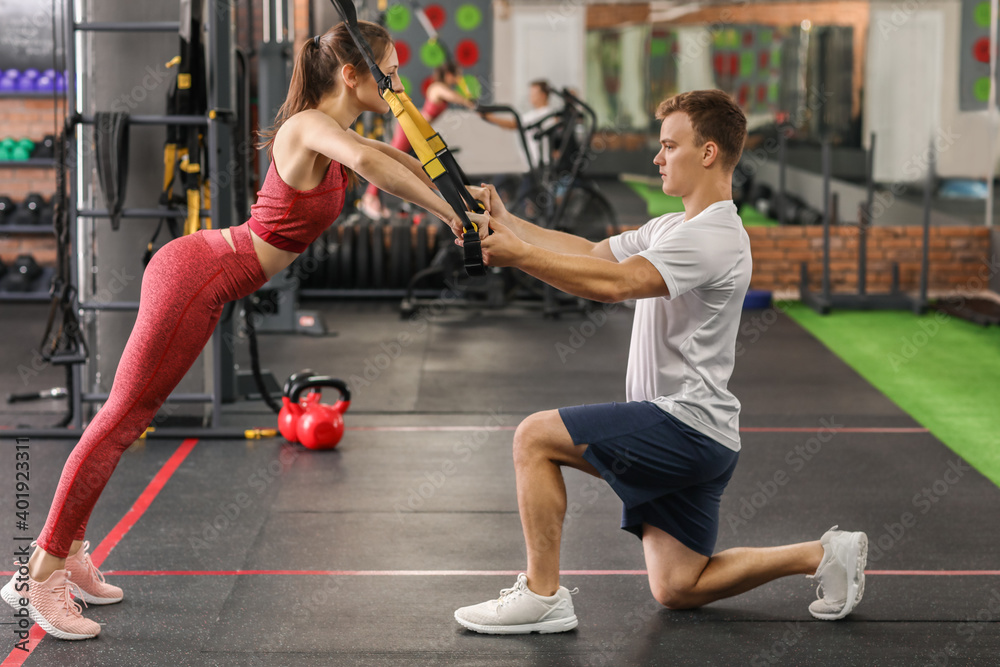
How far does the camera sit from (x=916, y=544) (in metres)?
3.28

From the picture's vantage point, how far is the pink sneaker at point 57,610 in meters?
2.54

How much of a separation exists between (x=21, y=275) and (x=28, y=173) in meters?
1.06

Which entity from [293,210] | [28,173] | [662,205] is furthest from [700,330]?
[662,205]

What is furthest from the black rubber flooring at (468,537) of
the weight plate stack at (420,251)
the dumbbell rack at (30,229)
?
the weight plate stack at (420,251)

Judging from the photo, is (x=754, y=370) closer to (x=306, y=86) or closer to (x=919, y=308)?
(x=919, y=308)

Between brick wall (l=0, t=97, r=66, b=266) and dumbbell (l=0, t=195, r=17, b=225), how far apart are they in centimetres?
53

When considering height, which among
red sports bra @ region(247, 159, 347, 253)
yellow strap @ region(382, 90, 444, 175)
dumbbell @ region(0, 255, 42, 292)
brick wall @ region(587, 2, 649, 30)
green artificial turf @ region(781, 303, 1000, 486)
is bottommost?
green artificial turf @ region(781, 303, 1000, 486)

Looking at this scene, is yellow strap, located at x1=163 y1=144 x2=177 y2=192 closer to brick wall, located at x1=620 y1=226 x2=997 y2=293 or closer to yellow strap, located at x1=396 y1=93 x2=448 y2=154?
yellow strap, located at x1=396 y1=93 x2=448 y2=154

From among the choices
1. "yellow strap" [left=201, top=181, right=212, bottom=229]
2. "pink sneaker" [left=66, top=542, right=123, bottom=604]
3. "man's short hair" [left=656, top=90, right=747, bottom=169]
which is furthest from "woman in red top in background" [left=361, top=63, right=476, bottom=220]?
"man's short hair" [left=656, top=90, right=747, bottom=169]

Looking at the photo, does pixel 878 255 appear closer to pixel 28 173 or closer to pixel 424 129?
pixel 28 173

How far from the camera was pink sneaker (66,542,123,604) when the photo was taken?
269 cm

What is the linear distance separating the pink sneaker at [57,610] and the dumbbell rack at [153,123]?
6.00 feet

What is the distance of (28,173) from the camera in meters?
A: 8.20

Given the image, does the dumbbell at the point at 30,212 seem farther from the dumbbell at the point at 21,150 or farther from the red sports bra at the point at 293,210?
the red sports bra at the point at 293,210
